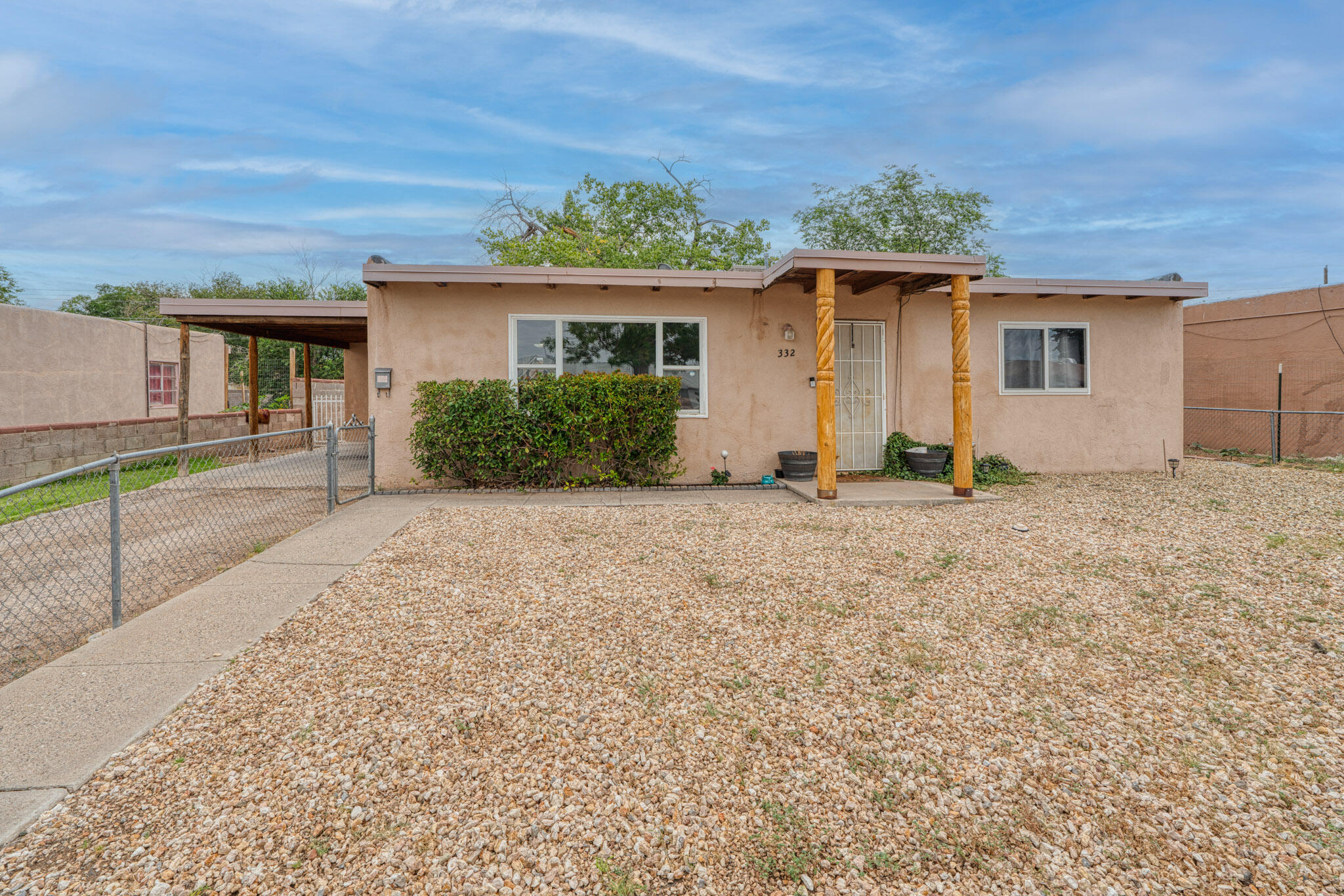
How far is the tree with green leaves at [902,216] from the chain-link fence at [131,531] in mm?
17372

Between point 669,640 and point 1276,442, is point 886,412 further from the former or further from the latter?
point 1276,442

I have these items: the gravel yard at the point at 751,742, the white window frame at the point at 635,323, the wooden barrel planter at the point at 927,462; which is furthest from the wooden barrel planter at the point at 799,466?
the gravel yard at the point at 751,742

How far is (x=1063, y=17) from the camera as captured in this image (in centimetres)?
1000

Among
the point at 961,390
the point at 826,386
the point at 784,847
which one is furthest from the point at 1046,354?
the point at 784,847

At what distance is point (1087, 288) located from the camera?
28.4ft

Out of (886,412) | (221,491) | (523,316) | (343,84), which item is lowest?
(221,491)

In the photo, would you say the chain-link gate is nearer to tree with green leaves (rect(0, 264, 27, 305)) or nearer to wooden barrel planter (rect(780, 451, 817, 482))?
wooden barrel planter (rect(780, 451, 817, 482))

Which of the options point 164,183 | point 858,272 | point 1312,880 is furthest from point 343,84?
point 1312,880

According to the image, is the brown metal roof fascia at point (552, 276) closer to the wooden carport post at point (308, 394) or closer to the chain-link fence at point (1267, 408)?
the wooden carport post at point (308, 394)

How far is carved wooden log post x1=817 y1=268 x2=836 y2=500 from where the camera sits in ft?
22.8

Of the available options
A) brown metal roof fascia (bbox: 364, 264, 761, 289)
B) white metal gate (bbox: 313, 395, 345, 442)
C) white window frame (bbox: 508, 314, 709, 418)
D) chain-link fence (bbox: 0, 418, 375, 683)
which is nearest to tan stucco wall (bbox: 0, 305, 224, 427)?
chain-link fence (bbox: 0, 418, 375, 683)

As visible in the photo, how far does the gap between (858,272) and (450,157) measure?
1537cm

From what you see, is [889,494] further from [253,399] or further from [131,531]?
[253,399]

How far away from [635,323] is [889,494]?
3.87 metres
